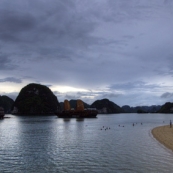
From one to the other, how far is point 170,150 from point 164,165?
33.2 feet

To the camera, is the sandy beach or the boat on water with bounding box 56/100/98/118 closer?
the sandy beach

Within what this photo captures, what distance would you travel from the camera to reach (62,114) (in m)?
178

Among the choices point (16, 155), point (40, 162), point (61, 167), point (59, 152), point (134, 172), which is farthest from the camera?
point (59, 152)

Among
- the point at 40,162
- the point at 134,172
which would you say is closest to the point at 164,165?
the point at 134,172

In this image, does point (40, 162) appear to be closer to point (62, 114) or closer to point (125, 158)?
point (125, 158)

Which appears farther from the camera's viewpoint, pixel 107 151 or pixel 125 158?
pixel 107 151

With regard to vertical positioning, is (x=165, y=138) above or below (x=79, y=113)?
below

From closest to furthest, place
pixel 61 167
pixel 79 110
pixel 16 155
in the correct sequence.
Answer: pixel 61 167 → pixel 16 155 → pixel 79 110

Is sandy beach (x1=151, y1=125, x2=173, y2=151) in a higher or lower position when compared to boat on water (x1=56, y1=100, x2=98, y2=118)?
lower

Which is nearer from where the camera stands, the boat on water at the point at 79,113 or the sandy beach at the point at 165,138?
the sandy beach at the point at 165,138

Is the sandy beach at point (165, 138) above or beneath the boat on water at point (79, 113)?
beneath

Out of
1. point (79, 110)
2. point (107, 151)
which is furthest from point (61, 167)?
point (79, 110)

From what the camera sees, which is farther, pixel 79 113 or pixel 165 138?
pixel 79 113

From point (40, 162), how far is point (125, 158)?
10.6 meters
